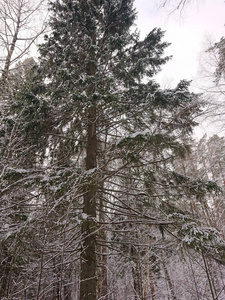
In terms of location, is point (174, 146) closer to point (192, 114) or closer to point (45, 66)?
point (192, 114)

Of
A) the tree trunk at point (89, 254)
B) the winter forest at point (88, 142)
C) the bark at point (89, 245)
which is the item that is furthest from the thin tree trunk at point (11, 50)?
the tree trunk at point (89, 254)

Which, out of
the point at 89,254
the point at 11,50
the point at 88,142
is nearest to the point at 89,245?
the point at 89,254

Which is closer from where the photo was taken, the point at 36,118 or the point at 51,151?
the point at 36,118

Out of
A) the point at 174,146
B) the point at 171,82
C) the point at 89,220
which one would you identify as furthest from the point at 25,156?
the point at 171,82

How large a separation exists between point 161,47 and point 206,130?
333cm

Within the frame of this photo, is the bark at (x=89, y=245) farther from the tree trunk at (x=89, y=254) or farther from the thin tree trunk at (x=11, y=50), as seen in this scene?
the thin tree trunk at (x=11, y=50)

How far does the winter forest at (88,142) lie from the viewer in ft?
12.0

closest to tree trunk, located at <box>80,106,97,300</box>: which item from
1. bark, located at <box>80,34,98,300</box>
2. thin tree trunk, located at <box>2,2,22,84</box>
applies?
bark, located at <box>80,34,98,300</box>

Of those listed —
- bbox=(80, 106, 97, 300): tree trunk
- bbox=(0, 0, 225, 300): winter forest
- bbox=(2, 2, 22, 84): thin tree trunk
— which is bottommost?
bbox=(80, 106, 97, 300): tree trunk

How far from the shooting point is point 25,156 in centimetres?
483

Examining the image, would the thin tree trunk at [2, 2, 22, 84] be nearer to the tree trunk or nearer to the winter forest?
the winter forest

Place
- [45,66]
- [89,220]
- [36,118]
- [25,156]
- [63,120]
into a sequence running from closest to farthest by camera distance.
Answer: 1. [89,220]
2. [36,118]
3. [25,156]
4. [63,120]
5. [45,66]

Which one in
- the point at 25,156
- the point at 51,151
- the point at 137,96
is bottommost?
the point at 25,156

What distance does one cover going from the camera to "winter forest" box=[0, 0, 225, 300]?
12.0 feet
